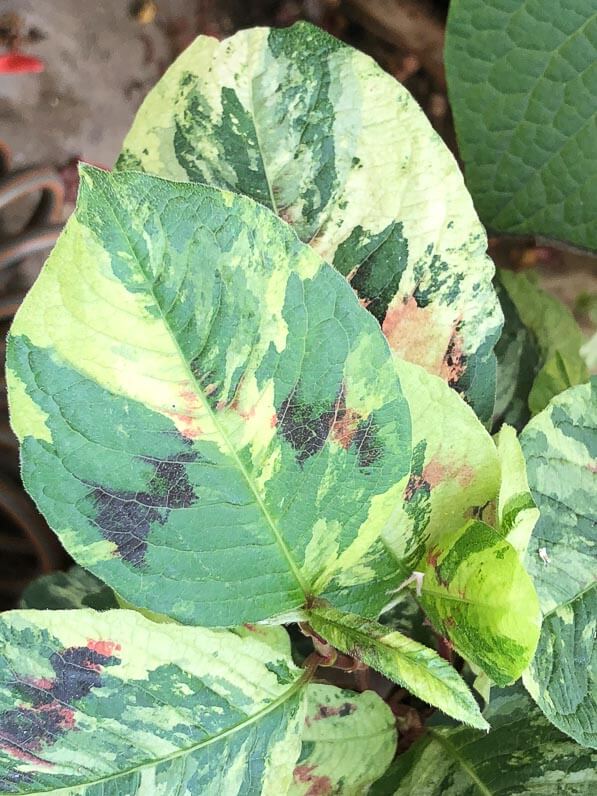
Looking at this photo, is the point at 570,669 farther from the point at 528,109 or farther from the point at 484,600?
the point at 528,109

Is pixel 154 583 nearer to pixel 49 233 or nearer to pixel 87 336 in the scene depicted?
pixel 87 336

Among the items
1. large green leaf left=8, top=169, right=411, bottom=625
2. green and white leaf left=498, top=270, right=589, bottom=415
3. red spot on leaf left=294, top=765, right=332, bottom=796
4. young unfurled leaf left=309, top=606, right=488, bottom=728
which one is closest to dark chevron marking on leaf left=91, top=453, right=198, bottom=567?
large green leaf left=8, top=169, right=411, bottom=625

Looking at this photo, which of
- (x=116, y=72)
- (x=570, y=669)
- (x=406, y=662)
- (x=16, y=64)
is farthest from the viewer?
(x=116, y=72)

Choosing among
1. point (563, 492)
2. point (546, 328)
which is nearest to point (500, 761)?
point (563, 492)

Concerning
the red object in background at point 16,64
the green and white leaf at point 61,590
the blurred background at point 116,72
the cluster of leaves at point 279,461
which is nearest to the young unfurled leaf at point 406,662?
the cluster of leaves at point 279,461

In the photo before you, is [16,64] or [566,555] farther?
[16,64]

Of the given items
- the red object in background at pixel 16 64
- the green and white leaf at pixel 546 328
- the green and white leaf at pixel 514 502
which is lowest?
the green and white leaf at pixel 546 328

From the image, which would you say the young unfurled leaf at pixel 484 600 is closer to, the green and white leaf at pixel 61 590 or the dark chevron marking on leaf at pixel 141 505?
the dark chevron marking on leaf at pixel 141 505
